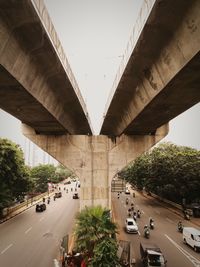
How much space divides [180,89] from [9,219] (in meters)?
32.9

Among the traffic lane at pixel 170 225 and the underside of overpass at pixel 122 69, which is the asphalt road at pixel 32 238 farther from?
the traffic lane at pixel 170 225

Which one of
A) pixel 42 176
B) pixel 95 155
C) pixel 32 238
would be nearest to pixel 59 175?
pixel 42 176

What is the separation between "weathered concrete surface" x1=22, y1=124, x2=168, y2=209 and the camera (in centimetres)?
2319

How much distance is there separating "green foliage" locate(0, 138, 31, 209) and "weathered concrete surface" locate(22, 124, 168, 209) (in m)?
13.0

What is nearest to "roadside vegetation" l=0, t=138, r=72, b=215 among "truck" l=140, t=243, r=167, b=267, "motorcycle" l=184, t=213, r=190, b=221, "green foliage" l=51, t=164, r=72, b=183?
"truck" l=140, t=243, r=167, b=267

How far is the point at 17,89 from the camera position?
33.4 feet

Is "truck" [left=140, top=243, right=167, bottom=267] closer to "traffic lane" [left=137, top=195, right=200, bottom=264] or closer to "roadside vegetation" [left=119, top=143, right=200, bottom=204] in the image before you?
"traffic lane" [left=137, top=195, right=200, bottom=264]

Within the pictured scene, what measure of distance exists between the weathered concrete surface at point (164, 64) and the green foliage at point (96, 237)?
20.5ft

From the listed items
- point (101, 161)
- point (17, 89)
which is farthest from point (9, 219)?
point (17, 89)

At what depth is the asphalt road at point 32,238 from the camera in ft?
64.3

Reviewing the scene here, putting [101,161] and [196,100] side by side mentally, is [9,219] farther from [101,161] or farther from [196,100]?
[196,100]

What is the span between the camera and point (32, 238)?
26.5m

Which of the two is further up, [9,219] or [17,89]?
[17,89]

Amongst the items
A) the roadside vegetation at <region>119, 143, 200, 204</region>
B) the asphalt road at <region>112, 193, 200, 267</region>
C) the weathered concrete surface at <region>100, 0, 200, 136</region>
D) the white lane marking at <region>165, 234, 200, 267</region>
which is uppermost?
the weathered concrete surface at <region>100, 0, 200, 136</region>
